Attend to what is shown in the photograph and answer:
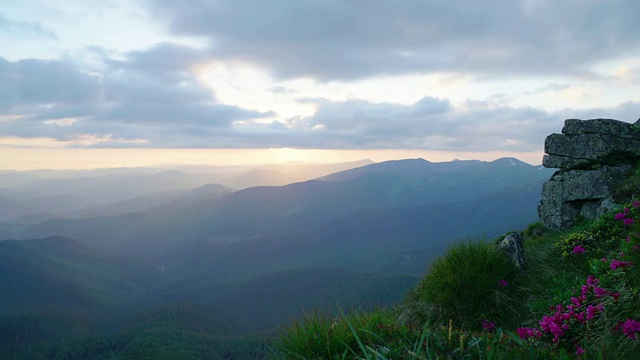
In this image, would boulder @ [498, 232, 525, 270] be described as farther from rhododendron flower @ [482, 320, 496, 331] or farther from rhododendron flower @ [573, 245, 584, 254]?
rhododendron flower @ [482, 320, 496, 331]

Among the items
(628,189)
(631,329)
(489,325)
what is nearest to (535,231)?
(628,189)

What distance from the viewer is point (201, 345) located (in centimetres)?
16550

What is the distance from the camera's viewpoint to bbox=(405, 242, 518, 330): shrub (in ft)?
33.1

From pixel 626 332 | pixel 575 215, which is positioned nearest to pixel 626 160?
pixel 575 215

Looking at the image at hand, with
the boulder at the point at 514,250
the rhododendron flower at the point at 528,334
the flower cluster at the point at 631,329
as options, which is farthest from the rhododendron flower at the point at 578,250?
the flower cluster at the point at 631,329

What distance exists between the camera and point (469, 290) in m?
10.4

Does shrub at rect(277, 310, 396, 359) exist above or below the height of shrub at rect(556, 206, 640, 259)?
below

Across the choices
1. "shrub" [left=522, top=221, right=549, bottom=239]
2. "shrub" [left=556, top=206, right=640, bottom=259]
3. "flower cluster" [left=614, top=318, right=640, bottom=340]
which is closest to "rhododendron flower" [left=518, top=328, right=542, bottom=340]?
"flower cluster" [left=614, top=318, right=640, bottom=340]

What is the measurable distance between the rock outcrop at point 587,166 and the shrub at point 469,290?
873 cm

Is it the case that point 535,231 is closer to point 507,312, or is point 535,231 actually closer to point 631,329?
point 507,312

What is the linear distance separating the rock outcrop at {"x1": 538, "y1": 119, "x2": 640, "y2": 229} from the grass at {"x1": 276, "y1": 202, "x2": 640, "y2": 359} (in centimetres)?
567

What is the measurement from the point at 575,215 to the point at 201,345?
172291 mm

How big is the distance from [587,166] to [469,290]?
12.7 metres

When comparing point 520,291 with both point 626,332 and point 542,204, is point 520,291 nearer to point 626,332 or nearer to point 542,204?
point 626,332
